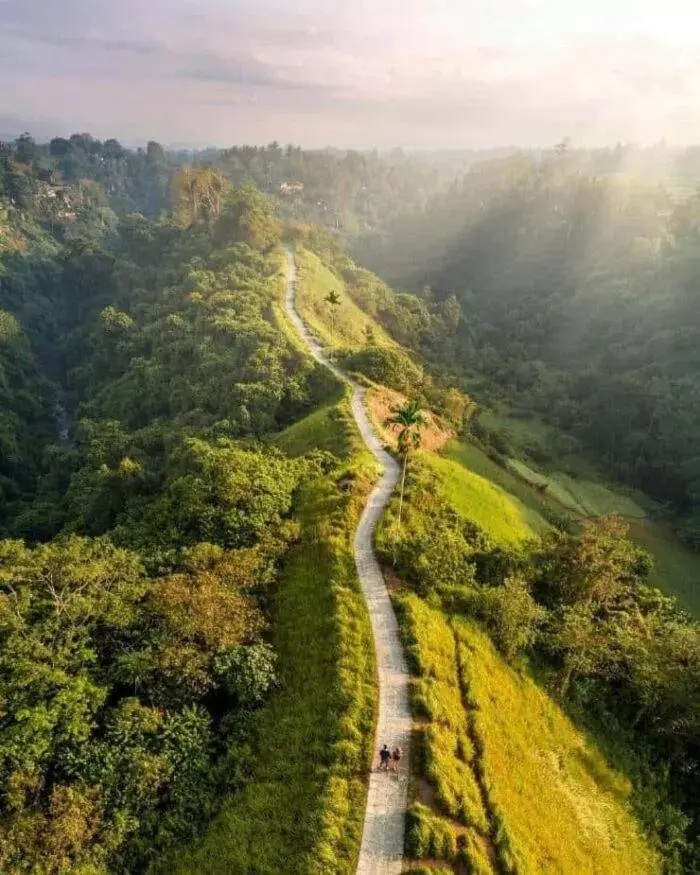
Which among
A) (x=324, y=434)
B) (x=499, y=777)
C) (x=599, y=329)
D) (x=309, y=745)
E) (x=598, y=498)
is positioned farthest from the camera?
(x=599, y=329)

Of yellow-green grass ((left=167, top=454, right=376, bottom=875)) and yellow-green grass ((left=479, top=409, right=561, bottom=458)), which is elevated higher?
yellow-green grass ((left=167, top=454, right=376, bottom=875))

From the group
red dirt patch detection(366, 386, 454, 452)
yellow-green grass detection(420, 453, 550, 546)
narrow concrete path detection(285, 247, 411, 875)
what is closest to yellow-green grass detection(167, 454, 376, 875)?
narrow concrete path detection(285, 247, 411, 875)

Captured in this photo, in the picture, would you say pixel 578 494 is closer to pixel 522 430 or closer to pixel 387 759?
pixel 522 430

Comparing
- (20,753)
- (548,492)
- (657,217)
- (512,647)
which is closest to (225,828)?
(20,753)

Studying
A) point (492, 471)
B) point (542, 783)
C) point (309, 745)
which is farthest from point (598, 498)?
point (309, 745)

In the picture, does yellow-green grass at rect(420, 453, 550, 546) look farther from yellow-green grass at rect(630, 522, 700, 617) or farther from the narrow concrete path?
yellow-green grass at rect(630, 522, 700, 617)

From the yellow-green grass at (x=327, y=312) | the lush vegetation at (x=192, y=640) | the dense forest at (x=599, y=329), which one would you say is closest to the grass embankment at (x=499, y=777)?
the lush vegetation at (x=192, y=640)
